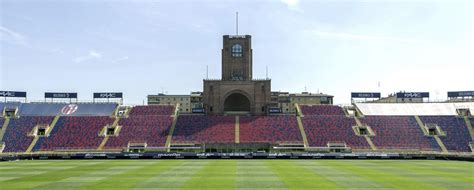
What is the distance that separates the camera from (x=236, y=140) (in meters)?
92.8

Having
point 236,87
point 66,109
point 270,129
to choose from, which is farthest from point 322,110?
point 66,109

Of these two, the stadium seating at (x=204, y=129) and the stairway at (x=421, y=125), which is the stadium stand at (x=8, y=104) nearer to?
the stadium seating at (x=204, y=129)

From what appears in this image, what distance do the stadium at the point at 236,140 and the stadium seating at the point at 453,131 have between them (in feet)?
0.69

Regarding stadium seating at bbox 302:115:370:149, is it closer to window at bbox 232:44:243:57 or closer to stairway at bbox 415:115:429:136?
stairway at bbox 415:115:429:136

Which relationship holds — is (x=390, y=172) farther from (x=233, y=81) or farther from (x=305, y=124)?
(x=233, y=81)

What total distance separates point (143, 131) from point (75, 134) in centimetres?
1433

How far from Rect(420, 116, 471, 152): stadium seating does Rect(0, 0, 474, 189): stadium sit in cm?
21

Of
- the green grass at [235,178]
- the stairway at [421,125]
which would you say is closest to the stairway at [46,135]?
the green grass at [235,178]

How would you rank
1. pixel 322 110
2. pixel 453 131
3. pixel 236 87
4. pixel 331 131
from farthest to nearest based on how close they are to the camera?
pixel 322 110, pixel 236 87, pixel 331 131, pixel 453 131

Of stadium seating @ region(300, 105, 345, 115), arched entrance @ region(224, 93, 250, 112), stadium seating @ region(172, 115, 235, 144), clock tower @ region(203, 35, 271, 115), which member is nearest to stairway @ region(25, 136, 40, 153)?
stadium seating @ region(172, 115, 235, 144)

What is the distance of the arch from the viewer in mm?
110625

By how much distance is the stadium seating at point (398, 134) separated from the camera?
89562mm

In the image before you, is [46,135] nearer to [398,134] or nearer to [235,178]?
[235,178]

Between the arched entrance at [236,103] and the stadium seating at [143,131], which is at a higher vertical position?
the arched entrance at [236,103]
